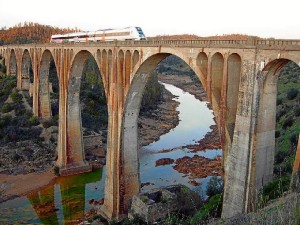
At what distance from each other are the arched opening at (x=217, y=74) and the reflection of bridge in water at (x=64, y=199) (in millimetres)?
12974

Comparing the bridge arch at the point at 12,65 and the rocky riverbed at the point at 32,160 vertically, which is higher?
the bridge arch at the point at 12,65

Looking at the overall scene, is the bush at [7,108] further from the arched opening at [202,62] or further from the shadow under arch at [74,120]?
the arched opening at [202,62]

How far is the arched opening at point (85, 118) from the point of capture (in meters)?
28.4

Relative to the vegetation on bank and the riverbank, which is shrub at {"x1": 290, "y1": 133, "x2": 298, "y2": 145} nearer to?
the vegetation on bank

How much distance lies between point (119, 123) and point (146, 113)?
31.4 meters

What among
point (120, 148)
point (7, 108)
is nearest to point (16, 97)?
point (7, 108)

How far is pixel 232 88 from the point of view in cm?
1396

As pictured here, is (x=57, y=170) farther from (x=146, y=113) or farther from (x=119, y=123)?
(x=146, y=113)

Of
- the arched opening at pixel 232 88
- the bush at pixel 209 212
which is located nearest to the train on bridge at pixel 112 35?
the arched opening at pixel 232 88

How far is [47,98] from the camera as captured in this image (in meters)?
37.1

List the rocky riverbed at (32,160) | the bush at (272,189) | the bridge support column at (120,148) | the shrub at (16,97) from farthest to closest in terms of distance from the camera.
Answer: the shrub at (16,97)
the rocky riverbed at (32,160)
the bridge support column at (120,148)
the bush at (272,189)

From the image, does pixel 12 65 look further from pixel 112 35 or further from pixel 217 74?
pixel 217 74

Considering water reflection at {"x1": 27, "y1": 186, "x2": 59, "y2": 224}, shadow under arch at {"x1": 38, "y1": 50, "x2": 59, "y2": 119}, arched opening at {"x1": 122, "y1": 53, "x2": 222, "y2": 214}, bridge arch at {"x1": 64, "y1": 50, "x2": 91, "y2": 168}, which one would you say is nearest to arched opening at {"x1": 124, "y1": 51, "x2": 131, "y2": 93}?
arched opening at {"x1": 122, "y1": 53, "x2": 222, "y2": 214}

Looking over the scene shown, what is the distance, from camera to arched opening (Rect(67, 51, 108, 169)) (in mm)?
28422
